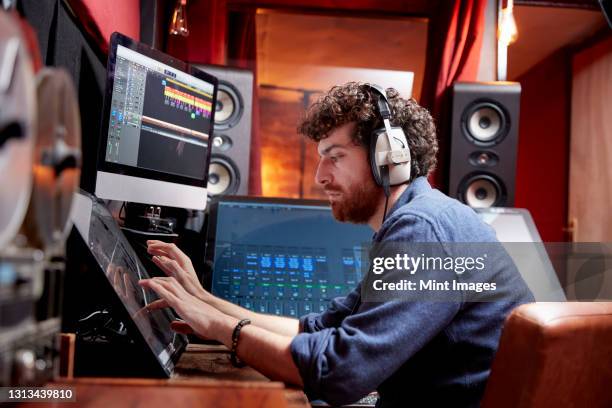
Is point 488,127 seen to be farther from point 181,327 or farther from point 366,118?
point 181,327

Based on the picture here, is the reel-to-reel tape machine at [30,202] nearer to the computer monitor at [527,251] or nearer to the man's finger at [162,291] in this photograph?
the man's finger at [162,291]

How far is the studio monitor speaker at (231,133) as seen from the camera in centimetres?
234

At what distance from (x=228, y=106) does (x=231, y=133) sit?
12 centimetres

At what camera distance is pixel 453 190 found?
8.66ft

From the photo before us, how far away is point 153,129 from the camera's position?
155 centimetres

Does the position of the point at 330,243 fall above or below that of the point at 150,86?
below

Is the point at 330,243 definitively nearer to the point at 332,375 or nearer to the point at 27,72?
the point at 332,375

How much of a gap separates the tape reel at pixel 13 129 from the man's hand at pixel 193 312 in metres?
0.72

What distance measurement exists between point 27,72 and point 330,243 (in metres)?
1.47

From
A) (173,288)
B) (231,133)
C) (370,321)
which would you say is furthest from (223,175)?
(370,321)

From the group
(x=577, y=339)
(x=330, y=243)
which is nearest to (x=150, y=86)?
(x=330, y=243)

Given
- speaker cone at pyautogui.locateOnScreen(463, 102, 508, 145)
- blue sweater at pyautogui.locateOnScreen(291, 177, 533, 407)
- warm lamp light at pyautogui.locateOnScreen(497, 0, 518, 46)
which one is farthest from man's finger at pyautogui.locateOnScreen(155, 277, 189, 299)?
warm lamp light at pyautogui.locateOnScreen(497, 0, 518, 46)

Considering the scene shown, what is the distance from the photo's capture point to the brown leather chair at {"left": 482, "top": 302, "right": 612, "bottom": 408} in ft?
2.58

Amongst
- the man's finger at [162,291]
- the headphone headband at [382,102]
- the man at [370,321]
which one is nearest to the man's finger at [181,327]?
the man at [370,321]
